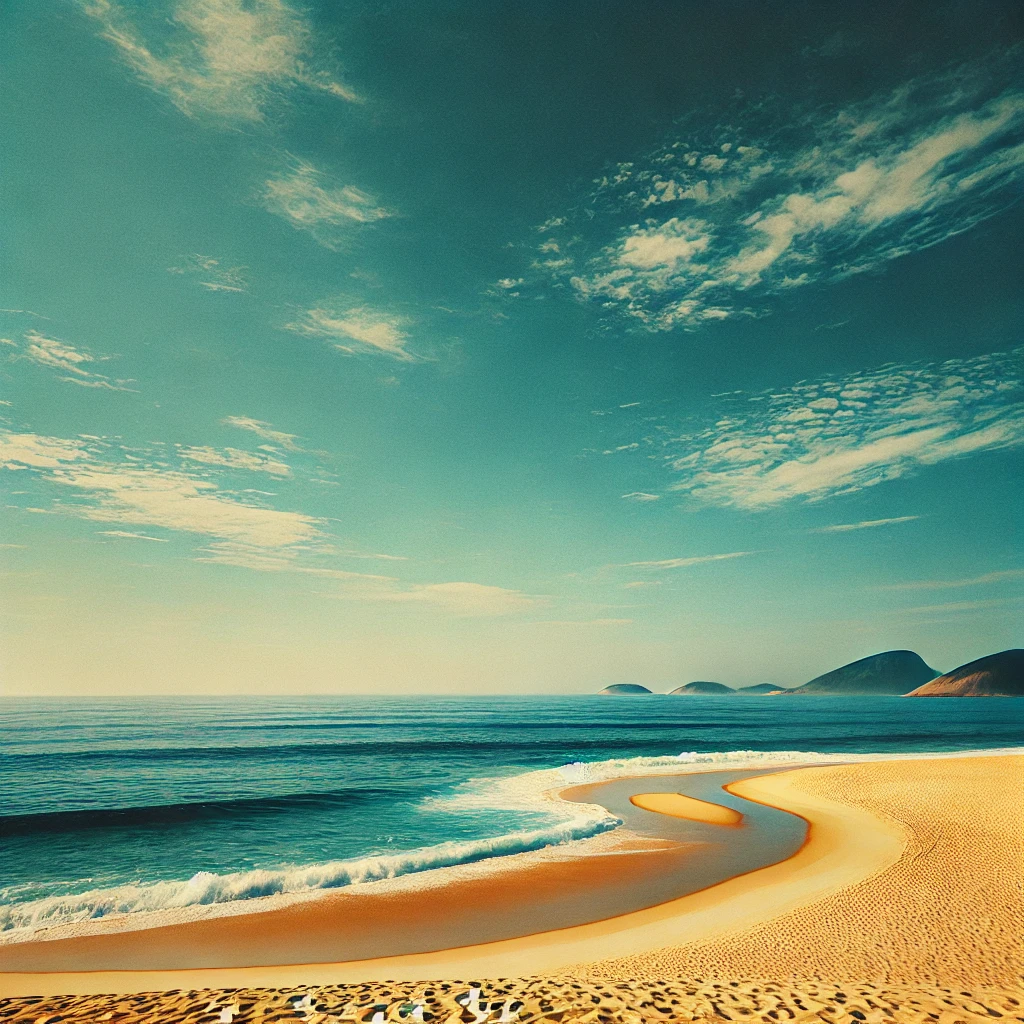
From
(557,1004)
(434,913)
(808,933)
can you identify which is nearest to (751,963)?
(808,933)

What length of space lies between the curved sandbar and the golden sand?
13.1 ft

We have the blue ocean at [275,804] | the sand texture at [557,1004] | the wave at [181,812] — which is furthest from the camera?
the wave at [181,812]

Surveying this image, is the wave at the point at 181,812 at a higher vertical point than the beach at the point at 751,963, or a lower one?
lower

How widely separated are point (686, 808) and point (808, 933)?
14.1 m

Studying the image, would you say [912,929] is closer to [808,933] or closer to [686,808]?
[808,933]

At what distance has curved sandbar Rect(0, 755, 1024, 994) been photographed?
29.9 feet

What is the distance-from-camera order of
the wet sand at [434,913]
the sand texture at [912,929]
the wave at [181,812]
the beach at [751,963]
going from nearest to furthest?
the beach at [751,963], the sand texture at [912,929], the wet sand at [434,913], the wave at [181,812]

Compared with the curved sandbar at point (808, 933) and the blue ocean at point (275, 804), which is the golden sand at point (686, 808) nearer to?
the blue ocean at point (275, 804)

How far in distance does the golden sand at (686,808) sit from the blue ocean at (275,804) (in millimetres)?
3096

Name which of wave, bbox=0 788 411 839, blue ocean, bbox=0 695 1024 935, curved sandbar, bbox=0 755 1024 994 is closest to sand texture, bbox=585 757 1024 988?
curved sandbar, bbox=0 755 1024 994

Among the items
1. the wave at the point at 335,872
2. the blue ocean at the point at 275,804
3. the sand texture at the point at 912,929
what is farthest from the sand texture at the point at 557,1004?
the blue ocean at the point at 275,804

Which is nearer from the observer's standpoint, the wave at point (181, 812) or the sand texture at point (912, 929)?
the sand texture at point (912, 929)

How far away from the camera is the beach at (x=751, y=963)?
7.45 metres

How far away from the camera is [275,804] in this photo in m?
25.0
